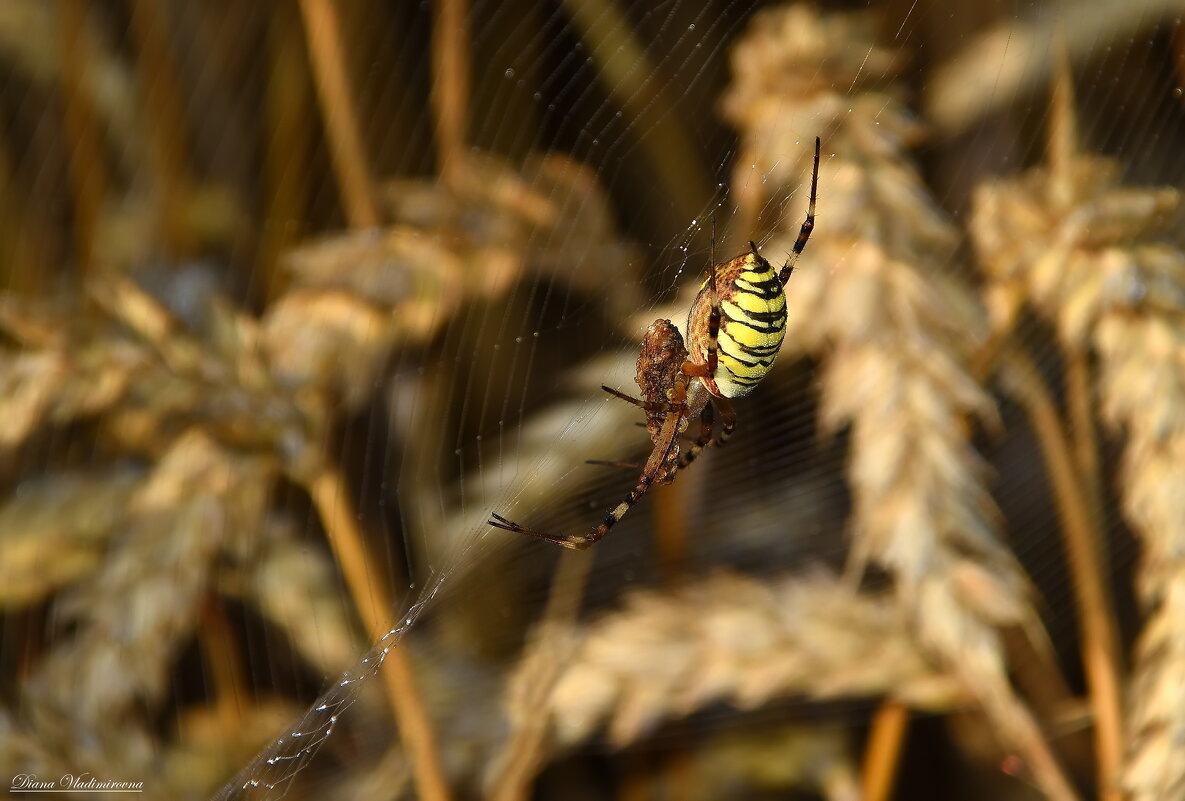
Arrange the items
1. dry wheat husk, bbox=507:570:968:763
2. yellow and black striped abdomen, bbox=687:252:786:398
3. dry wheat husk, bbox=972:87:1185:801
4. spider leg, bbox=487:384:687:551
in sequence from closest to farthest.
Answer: yellow and black striped abdomen, bbox=687:252:786:398, dry wheat husk, bbox=972:87:1185:801, spider leg, bbox=487:384:687:551, dry wheat husk, bbox=507:570:968:763

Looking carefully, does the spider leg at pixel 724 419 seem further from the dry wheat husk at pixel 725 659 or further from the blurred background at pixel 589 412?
the dry wheat husk at pixel 725 659

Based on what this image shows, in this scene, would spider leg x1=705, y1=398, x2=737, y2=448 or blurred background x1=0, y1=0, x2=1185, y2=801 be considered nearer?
blurred background x1=0, y1=0, x2=1185, y2=801

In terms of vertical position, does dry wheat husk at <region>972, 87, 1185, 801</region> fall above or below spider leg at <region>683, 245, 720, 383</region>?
below

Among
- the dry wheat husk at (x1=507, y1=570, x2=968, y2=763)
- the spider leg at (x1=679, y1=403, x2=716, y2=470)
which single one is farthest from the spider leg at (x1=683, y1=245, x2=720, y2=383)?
the dry wheat husk at (x1=507, y1=570, x2=968, y2=763)

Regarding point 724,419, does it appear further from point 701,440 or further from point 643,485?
point 643,485

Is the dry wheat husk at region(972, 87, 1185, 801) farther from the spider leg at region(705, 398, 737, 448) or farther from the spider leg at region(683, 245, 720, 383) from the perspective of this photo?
the spider leg at region(683, 245, 720, 383)

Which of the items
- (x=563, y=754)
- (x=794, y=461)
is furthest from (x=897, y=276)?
(x=563, y=754)
